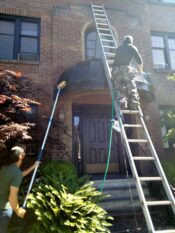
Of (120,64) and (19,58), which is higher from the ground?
(19,58)

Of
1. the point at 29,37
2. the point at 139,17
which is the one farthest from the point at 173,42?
the point at 29,37

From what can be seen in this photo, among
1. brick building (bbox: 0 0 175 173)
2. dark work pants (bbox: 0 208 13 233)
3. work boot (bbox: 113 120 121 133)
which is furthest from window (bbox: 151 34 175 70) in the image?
dark work pants (bbox: 0 208 13 233)

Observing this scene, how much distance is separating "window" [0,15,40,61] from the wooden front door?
289cm

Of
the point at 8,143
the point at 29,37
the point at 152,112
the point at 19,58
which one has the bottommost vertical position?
the point at 8,143

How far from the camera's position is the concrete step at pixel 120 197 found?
20.5 ft

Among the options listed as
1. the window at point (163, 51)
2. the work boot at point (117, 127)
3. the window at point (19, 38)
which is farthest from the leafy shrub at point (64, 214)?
the window at point (163, 51)

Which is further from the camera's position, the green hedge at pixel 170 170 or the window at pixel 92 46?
the window at pixel 92 46

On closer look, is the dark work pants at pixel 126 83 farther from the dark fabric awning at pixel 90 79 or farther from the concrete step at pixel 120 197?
the concrete step at pixel 120 197

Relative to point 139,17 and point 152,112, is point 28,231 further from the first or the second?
point 139,17

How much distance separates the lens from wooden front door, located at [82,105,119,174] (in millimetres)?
8627

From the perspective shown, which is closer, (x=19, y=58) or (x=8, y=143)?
(x=8, y=143)

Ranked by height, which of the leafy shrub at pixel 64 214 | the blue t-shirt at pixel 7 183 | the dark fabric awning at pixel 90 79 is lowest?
the leafy shrub at pixel 64 214

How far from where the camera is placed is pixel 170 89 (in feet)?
32.4

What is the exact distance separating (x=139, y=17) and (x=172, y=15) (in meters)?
1.76
